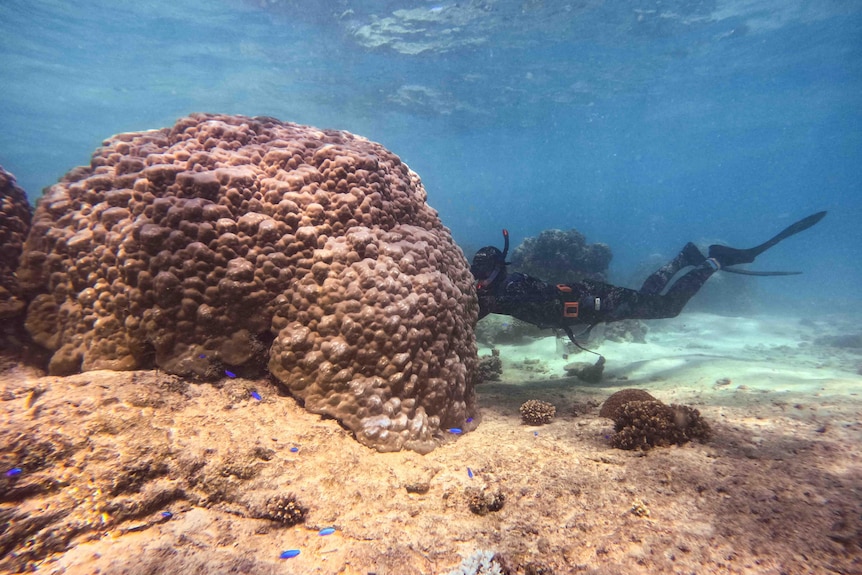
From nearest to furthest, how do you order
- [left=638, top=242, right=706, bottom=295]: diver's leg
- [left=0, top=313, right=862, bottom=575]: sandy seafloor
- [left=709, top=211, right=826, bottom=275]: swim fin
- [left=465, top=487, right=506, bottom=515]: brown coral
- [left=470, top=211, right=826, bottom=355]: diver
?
[left=0, top=313, right=862, bottom=575]: sandy seafloor < [left=465, top=487, right=506, bottom=515]: brown coral < [left=470, top=211, right=826, bottom=355]: diver < [left=709, top=211, right=826, bottom=275]: swim fin < [left=638, top=242, right=706, bottom=295]: diver's leg

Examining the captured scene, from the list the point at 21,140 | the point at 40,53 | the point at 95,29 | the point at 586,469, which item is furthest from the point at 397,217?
the point at 21,140

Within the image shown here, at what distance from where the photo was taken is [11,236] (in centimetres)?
411

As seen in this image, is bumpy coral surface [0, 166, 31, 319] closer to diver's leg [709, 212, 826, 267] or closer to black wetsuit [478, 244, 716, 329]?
black wetsuit [478, 244, 716, 329]

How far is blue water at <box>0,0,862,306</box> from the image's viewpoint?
20.5 meters

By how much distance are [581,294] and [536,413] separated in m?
4.38

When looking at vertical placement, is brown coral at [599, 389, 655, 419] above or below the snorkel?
below

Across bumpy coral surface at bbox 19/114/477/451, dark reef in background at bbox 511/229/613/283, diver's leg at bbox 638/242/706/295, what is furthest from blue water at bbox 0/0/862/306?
bumpy coral surface at bbox 19/114/477/451

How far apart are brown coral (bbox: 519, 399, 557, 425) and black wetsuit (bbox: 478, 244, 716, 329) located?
2.50 meters

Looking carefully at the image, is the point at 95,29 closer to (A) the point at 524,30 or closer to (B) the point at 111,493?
(A) the point at 524,30

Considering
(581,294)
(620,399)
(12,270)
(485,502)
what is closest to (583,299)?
(581,294)

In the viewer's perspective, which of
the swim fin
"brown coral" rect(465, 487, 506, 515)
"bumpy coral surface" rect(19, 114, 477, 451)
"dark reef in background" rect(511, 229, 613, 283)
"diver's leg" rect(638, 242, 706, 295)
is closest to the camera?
"brown coral" rect(465, 487, 506, 515)

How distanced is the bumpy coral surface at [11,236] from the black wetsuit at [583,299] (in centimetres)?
636

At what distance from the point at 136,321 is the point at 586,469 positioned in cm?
465

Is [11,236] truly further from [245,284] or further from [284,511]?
[284,511]
